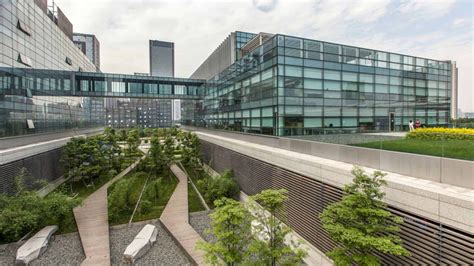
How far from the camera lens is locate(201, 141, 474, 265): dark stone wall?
454cm

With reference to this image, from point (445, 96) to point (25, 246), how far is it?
34.1 meters

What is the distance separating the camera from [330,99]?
17391mm

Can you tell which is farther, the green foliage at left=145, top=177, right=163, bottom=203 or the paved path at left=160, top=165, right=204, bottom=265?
the green foliage at left=145, top=177, right=163, bottom=203

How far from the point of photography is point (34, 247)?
31.3ft

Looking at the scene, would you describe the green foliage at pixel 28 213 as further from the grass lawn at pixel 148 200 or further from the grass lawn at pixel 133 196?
the grass lawn at pixel 148 200

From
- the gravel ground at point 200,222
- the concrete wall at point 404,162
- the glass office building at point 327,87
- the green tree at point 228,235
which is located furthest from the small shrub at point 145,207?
the concrete wall at point 404,162

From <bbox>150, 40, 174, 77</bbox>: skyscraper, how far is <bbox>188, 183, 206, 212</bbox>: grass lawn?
187 metres

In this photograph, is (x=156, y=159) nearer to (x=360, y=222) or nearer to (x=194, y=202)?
(x=194, y=202)

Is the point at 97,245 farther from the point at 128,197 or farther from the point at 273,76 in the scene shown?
the point at 273,76

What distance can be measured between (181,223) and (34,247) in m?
6.14

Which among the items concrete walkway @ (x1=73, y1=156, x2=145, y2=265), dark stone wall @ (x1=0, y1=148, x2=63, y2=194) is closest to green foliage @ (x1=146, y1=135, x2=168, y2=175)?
concrete walkway @ (x1=73, y1=156, x2=145, y2=265)

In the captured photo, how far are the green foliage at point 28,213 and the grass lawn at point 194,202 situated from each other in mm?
6274

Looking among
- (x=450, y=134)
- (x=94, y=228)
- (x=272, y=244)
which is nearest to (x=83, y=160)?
(x=94, y=228)

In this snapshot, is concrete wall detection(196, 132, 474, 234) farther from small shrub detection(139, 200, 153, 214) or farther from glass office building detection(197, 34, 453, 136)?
small shrub detection(139, 200, 153, 214)
